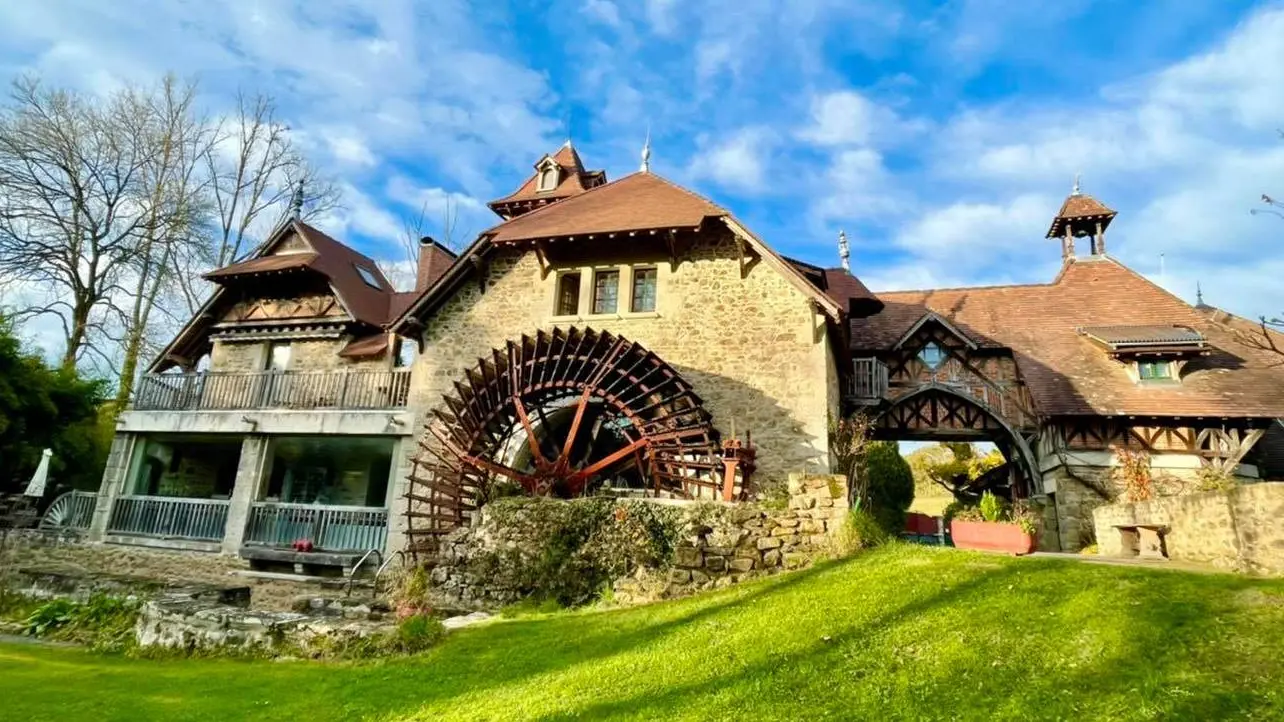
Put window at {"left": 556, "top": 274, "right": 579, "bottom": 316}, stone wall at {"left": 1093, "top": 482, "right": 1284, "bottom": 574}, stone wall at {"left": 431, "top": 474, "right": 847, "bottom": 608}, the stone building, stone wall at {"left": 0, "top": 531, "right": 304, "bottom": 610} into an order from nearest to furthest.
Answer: stone wall at {"left": 1093, "top": 482, "right": 1284, "bottom": 574} < stone wall at {"left": 431, "top": 474, "right": 847, "bottom": 608} < the stone building < stone wall at {"left": 0, "top": 531, "right": 304, "bottom": 610} < window at {"left": 556, "top": 274, "right": 579, "bottom": 316}

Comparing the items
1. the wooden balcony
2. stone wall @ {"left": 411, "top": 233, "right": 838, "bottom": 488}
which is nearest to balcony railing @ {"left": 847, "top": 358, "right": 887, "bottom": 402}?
the wooden balcony

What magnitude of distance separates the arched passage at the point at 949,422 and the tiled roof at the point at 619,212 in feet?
21.5

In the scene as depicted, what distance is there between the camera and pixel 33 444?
53.2 feet

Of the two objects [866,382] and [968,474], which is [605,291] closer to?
[866,382]

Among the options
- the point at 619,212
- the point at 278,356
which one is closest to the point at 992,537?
the point at 619,212

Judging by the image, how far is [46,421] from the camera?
16.5 metres

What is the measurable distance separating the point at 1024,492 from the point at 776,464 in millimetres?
8178

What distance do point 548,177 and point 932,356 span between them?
10930 millimetres

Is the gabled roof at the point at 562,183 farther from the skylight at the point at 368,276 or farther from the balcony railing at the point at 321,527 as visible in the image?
the balcony railing at the point at 321,527

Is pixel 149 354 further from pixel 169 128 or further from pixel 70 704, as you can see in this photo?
pixel 70 704

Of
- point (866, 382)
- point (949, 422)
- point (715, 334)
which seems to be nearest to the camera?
point (715, 334)

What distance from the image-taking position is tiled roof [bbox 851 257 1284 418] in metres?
13.9

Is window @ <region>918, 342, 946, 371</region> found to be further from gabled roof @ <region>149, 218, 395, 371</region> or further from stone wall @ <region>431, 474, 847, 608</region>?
gabled roof @ <region>149, 218, 395, 371</region>

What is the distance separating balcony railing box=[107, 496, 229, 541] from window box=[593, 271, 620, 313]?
29.4ft
